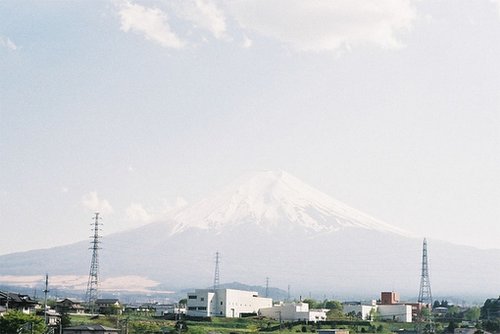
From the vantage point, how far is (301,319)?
93938 mm

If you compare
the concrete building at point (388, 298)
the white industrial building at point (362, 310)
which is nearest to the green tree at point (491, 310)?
the white industrial building at point (362, 310)

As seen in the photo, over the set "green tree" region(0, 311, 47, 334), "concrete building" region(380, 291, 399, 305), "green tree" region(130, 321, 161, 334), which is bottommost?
"green tree" region(130, 321, 161, 334)

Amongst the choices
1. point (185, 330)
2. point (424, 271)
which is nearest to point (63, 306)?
point (185, 330)

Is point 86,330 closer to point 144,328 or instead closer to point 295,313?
point 144,328

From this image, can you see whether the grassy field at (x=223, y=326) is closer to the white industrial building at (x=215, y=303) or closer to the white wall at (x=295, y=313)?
the white wall at (x=295, y=313)

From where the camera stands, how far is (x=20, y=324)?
5906 cm

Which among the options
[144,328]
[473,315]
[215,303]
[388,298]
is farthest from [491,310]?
[144,328]

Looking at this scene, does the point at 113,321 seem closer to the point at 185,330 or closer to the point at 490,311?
the point at 185,330

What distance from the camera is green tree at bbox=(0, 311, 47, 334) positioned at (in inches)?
2299

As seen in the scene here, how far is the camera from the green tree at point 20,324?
192 feet

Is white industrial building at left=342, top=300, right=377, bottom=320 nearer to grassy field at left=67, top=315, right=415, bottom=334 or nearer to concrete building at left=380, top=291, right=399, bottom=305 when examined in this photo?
concrete building at left=380, top=291, right=399, bottom=305

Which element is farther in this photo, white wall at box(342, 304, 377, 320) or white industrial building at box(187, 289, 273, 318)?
white wall at box(342, 304, 377, 320)

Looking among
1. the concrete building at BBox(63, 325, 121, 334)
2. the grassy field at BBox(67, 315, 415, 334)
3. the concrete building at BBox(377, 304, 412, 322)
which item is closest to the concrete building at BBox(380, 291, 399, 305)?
the concrete building at BBox(377, 304, 412, 322)

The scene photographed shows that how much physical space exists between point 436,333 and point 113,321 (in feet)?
101
